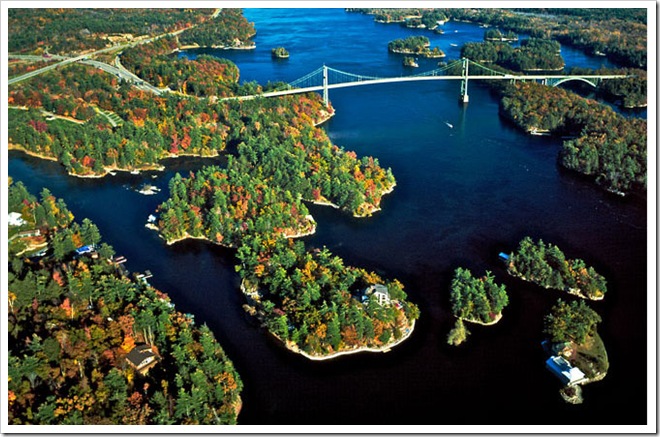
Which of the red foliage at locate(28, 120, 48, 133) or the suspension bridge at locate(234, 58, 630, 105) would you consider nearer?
the red foliage at locate(28, 120, 48, 133)

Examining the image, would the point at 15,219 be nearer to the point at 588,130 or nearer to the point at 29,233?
the point at 29,233

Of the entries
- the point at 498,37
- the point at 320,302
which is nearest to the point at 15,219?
the point at 320,302

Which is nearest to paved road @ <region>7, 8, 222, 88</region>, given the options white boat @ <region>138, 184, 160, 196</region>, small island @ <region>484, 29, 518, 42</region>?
white boat @ <region>138, 184, 160, 196</region>

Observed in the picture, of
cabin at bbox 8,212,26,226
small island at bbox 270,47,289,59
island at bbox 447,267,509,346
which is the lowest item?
island at bbox 447,267,509,346

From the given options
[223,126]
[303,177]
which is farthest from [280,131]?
[303,177]

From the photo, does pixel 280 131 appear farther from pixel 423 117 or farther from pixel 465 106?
pixel 465 106

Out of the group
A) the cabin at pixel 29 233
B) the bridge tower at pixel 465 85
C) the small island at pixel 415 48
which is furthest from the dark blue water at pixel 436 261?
the small island at pixel 415 48

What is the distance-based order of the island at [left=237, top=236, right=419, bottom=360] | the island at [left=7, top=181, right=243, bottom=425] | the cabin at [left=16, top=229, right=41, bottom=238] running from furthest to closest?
the cabin at [left=16, top=229, right=41, bottom=238]
the island at [left=237, top=236, right=419, bottom=360]
the island at [left=7, top=181, right=243, bottom=425]

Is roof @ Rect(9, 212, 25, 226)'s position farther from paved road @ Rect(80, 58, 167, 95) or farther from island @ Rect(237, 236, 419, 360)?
paved road @ Rect(80, 58, 167, 95)
